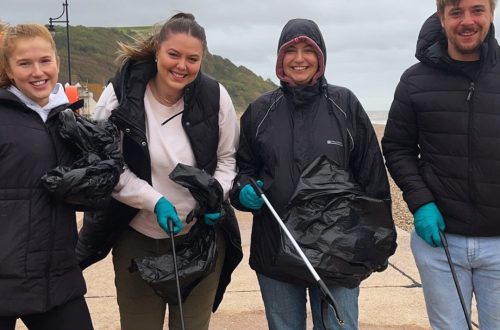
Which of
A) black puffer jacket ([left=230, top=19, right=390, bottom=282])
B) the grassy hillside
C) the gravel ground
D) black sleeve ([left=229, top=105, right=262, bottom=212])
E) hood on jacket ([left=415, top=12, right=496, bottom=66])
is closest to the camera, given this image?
hood on jacket ([left=415, top=12, right=496, bottom=66])

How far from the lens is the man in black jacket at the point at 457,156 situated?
2859mm

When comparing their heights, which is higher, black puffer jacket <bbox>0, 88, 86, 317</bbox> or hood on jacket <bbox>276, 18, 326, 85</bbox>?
hood on jacket <bbox>276, 18, 326, 85</bbox>

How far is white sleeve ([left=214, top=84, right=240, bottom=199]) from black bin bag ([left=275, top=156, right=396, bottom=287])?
46 centimetres

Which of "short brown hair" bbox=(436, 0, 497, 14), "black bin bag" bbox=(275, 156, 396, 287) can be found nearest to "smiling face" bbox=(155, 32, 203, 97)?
"black bin bag" bbox=(275, 156, 396, 287)

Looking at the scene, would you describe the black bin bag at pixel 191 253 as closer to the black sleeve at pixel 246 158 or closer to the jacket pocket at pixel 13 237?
the black sleeve at pixel 246 158

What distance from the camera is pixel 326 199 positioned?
2965mm

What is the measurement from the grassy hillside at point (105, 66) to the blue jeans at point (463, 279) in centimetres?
8745

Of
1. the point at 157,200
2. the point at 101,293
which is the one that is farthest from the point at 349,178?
the point at 101,293

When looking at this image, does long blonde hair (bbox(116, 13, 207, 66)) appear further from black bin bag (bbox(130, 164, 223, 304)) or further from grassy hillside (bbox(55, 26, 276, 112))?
grassy hillside (bbox(55, 26, 276, 112))

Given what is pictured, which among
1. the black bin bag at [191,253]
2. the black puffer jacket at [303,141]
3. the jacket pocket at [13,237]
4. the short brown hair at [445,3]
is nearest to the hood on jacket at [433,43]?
the short brown hair at [445,3]

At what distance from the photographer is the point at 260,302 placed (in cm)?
499

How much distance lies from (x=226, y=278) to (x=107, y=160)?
3.64 feet

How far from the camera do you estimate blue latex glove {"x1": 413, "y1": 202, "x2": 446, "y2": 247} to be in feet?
9.57

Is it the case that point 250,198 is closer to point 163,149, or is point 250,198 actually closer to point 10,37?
point 163,149
